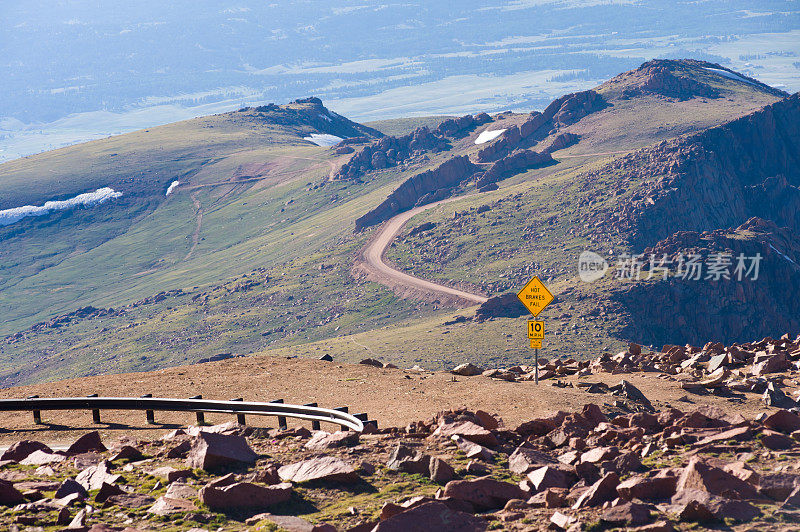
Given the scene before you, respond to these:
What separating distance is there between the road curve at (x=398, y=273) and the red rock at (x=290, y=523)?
104034 mm

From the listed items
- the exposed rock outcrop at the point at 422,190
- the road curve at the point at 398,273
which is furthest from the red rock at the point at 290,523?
the exposed rock outcrop at the point at 422,190

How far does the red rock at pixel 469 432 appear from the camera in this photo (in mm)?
17109

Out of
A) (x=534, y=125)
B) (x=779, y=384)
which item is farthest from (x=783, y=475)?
(x=534, y=125)

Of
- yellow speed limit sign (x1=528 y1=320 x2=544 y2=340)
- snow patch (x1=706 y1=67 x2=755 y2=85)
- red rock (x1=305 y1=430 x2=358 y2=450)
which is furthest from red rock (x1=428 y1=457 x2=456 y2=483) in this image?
snow patch (x1=706 y1=67 x2=755 y2=85)

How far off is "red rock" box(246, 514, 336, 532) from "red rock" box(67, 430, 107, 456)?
22.6 ft

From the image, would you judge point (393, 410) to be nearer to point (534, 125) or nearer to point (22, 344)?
point (22, 344)

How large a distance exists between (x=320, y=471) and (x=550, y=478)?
3740mm

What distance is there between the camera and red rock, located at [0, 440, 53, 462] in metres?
18.2

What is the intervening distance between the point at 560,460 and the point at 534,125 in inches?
6956

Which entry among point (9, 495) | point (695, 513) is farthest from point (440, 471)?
point (9, 495)

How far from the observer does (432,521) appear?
12219 millimetres

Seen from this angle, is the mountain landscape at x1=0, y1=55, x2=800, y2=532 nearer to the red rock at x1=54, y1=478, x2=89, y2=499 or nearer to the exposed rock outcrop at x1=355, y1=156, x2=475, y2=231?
the red rock at x1=54, y1=478, x2=89, y2=499

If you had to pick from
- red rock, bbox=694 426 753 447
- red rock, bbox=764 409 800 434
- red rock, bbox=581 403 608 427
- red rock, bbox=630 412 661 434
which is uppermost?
red rock, bbox=694 426 753 447

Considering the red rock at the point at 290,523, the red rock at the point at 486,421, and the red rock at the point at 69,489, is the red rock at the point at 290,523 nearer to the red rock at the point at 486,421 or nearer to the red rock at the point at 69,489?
the red rock at the point at 69,489
